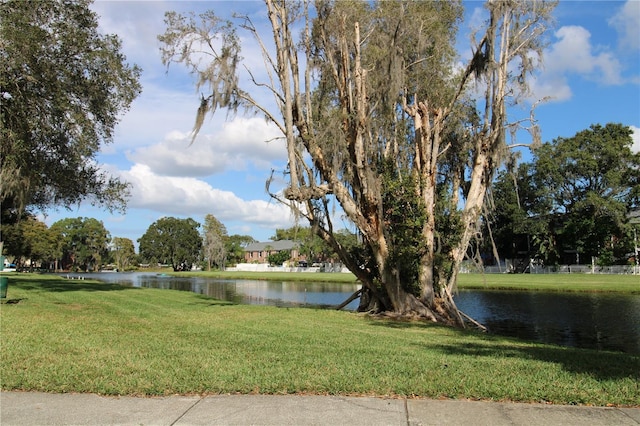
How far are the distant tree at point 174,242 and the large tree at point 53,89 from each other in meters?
87.3

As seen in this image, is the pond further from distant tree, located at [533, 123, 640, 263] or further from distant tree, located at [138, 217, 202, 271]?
distant tree, located at [138, 217, 202, 271]

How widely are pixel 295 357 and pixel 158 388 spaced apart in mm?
2256

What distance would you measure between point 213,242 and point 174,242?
1083 cm

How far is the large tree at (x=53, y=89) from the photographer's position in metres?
16.8

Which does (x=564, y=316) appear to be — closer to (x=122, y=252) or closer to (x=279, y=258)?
(x=279, y=258)

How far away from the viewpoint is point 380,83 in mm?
15820

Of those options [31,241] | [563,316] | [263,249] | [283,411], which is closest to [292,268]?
[263,249]

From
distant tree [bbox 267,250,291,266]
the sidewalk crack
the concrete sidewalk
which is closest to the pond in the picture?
the concrete sidewalk

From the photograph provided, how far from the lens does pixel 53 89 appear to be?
60.3 feet

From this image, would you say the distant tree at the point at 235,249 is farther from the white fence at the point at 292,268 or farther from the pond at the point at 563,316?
the pond at the point at 563,316

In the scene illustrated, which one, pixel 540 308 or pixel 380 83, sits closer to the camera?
pixel 380 83

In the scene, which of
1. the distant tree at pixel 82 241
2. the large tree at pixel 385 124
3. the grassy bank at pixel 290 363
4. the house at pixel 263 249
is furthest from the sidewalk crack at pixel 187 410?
the distant tree at pixel 82 241

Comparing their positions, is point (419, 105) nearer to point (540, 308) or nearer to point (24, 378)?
point (540, 308)

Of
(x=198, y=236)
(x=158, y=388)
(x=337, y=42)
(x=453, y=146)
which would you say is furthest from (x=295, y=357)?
(x=198, y=236)
